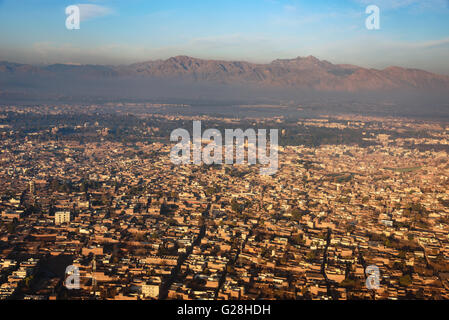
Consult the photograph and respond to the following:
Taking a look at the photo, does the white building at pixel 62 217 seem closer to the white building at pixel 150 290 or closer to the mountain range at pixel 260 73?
the white building at pixel 150 290

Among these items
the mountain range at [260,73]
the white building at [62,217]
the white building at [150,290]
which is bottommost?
the white building at [150,290]

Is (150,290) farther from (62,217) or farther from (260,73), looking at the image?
(260,73)

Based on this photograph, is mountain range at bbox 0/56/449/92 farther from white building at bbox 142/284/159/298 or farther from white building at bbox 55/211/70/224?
white building at bbox 142/284/159/298

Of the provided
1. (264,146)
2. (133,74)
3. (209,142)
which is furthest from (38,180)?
(133,74)

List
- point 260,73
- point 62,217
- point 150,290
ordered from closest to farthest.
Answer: point 150,290 < point 62,217 < point 260,73

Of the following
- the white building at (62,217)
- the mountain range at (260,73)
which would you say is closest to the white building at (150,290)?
the white building at (62,217)

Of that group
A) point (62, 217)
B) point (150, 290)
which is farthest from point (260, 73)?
point (150, 290)

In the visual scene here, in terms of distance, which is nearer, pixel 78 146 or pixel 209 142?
pixel 78 146
